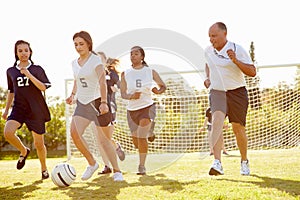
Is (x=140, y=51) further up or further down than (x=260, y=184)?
further up

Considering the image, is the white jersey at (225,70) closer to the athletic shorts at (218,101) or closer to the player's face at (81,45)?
the athletic shorts at (218,101)

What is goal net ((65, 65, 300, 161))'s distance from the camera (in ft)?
43.0

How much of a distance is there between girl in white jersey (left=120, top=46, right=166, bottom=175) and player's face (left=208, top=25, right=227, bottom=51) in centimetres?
131

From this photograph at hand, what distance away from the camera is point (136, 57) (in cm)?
679

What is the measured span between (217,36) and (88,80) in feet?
5.32

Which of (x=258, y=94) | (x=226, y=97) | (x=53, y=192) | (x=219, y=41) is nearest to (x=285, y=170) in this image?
(x=226, y=97)

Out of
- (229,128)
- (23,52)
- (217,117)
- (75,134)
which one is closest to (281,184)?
(217,117)

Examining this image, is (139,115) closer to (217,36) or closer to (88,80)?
(88,80)

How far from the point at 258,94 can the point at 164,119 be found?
2.68 m

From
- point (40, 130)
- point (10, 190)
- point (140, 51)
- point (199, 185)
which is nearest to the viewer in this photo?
point (199, 185)

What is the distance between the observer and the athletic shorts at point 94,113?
18.5 ft

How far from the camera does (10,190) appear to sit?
5250 millimetres

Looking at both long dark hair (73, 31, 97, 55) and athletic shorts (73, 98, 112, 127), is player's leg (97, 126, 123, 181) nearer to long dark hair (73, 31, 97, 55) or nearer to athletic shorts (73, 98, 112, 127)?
athletic shorts (73, 98, 112, 127)

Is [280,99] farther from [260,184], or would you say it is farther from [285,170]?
[260,184]
